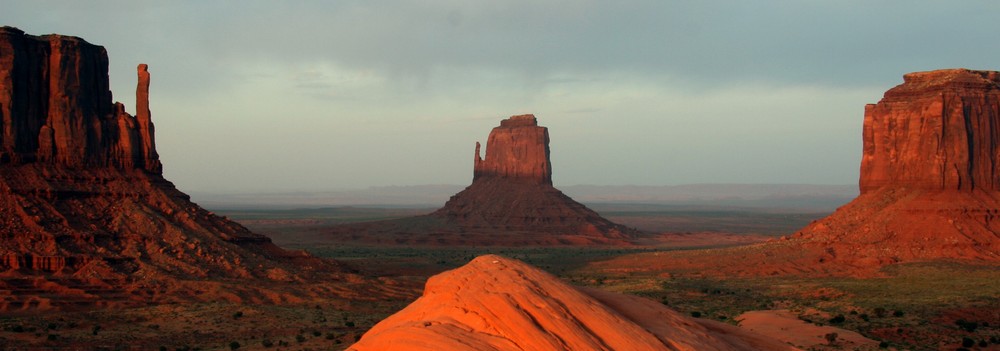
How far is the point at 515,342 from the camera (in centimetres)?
1772

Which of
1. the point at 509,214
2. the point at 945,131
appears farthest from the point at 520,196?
the point at 945,131

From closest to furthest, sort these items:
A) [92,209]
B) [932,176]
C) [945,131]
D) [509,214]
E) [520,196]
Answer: [92,209] → [945,131] → [932,176] → [509,214] → [520,196]

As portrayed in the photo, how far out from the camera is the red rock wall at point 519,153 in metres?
129

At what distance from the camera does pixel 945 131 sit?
218ft

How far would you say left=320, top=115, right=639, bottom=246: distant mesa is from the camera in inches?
4469

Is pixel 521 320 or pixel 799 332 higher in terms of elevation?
pixel 521 320

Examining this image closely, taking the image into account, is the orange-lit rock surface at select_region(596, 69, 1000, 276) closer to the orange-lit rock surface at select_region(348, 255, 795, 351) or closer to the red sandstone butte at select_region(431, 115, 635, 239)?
the orange-lit rock surface at select_region(348, 255, 795, 351)

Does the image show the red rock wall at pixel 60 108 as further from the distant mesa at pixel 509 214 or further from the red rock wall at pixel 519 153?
the red rock wall at pixel 519 153

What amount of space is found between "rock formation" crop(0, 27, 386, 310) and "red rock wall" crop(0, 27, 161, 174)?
0.15 ft

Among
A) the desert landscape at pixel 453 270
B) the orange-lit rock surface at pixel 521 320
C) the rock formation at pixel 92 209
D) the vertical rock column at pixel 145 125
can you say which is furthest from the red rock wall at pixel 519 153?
the orange-lit rock surface at pixel 521 320

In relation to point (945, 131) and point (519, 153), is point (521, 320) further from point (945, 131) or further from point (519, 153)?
point (519, 153)

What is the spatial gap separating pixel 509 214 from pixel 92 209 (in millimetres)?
76128

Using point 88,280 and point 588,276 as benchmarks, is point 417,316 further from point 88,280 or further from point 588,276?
point 588,276

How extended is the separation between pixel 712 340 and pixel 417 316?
18.9ft
